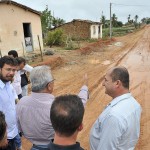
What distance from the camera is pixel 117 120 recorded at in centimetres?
243

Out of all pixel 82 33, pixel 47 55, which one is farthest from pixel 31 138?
pixel 82 33

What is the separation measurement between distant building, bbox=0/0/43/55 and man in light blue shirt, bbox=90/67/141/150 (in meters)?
13.7

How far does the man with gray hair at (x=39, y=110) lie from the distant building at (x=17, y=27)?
13375mm

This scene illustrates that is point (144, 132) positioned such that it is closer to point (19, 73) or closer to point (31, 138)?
point (19, 73)

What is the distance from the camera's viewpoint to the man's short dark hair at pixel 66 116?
1.91m

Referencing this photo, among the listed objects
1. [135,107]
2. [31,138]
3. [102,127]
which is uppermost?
[135,107]

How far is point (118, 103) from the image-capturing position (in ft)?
8.57

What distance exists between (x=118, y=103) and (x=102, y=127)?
0.99 feet

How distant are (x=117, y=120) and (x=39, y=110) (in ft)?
2.88

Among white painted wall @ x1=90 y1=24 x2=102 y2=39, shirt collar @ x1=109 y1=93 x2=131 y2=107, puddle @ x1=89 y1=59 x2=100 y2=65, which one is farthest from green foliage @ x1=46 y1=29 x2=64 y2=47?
shirt collar @ x1=109 y1=93 x2=131 y2=107

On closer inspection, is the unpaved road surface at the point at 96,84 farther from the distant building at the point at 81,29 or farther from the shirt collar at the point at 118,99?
the distant building at the point at 81,29

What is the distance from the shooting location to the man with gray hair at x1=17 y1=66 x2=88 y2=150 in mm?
2744

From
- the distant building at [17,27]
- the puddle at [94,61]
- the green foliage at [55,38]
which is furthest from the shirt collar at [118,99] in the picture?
the green foliage at [55,38]

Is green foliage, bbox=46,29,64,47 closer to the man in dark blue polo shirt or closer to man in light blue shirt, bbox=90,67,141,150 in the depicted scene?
man in light blue shirt, bbox=90,67,141,150
